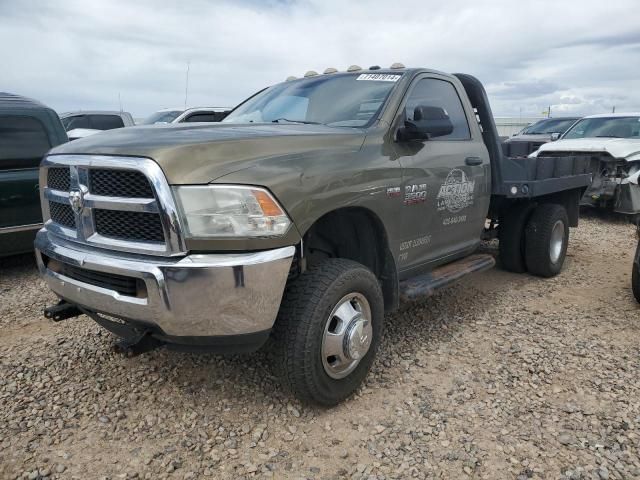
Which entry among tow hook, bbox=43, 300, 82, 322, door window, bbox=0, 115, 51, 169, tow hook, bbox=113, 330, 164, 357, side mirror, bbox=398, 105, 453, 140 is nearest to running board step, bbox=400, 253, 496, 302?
side mirror, bbox=398, 105, 453, 140

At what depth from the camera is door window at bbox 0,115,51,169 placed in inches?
208

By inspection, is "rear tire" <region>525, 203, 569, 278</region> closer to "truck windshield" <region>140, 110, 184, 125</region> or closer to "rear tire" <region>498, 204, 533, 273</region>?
"rear tire" <region>498, 204, 533, 273</region>

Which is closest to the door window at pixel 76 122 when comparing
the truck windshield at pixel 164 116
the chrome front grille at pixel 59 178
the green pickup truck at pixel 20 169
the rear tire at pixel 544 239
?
the truck windshield at pixel 164 116

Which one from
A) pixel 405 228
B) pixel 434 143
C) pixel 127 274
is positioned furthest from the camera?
pixel 434 143

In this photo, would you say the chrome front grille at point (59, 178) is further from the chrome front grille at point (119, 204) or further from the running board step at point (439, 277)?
the running board step at point (439, 277)

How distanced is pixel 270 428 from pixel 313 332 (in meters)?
0.60

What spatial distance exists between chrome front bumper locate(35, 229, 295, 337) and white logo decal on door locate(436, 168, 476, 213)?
164 cm

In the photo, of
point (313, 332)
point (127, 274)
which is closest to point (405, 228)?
point (313, 332)

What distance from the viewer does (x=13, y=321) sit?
427cm

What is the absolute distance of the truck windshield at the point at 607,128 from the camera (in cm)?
934

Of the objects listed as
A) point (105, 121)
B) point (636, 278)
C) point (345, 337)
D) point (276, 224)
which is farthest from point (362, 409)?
point (105, 121)

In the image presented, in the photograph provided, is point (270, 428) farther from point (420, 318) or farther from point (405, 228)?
point (420, 318)

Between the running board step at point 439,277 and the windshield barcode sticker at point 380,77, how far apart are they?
1.43 metres

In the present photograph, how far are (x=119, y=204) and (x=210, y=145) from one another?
509mm
